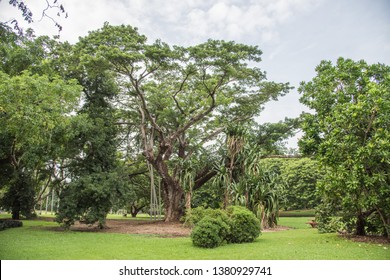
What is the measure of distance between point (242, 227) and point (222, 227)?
87 cm

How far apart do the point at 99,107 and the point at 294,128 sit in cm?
946

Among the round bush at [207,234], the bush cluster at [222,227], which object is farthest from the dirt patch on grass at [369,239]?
the round bush at [207,234]

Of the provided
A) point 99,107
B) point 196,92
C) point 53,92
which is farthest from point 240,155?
point 53,92

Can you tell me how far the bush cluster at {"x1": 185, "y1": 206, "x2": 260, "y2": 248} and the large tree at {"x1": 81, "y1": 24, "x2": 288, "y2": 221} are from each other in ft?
21.6

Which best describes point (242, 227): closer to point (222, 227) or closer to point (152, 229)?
point (222, 227)

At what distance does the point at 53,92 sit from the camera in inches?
371

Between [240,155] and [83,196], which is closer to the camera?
[83,196]

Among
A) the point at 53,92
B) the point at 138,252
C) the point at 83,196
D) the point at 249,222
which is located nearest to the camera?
the point at 138,252

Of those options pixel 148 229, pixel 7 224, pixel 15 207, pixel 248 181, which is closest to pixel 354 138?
pixel 248 181

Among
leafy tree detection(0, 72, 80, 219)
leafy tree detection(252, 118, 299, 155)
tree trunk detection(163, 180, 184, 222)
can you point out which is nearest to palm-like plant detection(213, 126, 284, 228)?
leafy tree detection(252, 118, 299, 155)

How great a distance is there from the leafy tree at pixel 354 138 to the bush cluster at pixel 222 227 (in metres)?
2.05

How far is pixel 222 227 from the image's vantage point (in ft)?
26.1

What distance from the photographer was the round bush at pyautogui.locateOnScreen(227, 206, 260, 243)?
8508 mm

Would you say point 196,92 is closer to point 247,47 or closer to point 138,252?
point 247,47
